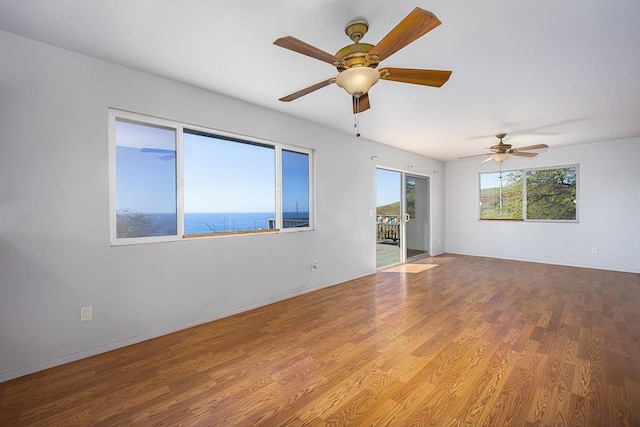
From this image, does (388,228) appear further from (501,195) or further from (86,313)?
(86,313)

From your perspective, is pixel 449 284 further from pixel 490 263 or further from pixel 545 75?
pixel 545 75

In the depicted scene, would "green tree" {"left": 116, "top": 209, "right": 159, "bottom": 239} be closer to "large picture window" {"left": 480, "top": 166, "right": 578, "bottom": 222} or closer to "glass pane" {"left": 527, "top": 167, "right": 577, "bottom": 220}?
"large picture window" {"left": 480, "top": 166, "right": 578, "bottom": 222}

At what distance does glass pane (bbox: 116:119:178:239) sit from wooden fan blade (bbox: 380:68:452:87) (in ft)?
7.18

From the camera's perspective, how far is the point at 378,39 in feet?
7.05

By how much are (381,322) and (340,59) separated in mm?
2525

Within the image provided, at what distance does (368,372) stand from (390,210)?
432 centimetres

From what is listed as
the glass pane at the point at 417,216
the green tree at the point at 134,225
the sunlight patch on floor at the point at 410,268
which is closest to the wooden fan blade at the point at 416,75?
the green tree at the point at 134,225

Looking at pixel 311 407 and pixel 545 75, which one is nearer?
pixel 311 407

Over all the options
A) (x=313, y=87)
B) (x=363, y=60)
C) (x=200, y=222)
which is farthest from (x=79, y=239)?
(x=363, y=60)

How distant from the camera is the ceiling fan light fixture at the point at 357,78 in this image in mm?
1795

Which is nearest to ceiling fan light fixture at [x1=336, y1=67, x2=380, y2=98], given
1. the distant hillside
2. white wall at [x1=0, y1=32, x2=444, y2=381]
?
white wall at [x1=0, y1=32, x2=444, y2=381]

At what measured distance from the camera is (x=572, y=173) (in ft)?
18.7

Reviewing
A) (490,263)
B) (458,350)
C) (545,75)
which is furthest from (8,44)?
(490,263)

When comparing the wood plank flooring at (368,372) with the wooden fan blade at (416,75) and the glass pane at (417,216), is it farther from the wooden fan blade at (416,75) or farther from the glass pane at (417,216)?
the glass pane at (417,216)
